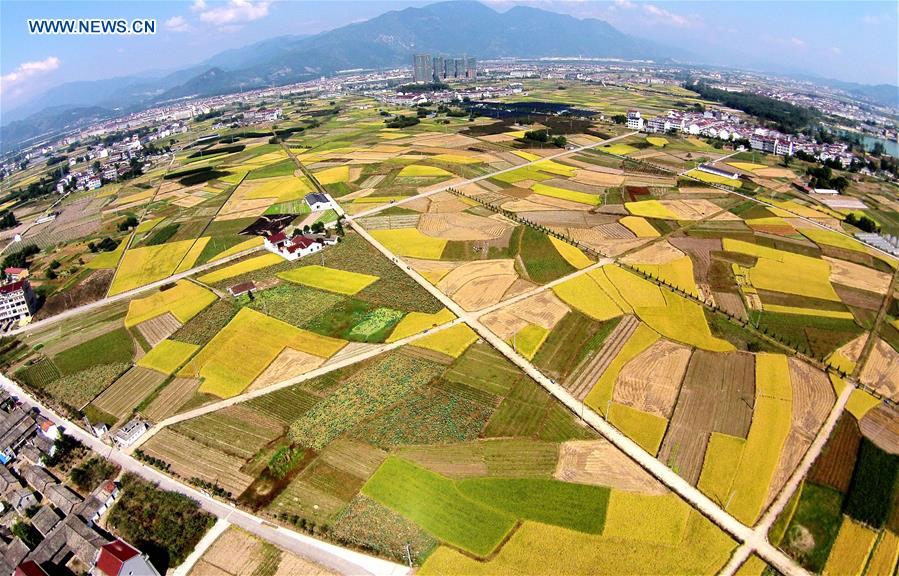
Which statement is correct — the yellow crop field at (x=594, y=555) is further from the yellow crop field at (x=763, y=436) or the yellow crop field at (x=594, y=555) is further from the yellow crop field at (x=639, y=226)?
the yellow crop field at (x=639, y=226)

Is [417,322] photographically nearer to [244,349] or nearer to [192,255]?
A: [244,349]

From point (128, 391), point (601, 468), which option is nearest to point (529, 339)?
point (601, 468)

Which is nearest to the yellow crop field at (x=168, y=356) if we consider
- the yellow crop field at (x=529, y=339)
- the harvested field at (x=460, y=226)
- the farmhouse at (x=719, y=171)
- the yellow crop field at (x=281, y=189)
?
the yellow crop field at (x=529, y=339)

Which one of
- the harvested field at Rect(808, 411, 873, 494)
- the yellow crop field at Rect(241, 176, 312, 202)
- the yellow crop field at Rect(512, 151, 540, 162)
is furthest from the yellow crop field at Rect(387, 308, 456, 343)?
the yellow crop field at Rect(512, 151, 540, 162)

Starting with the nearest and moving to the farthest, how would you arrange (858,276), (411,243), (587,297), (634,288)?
(587,297), (634,288), (858,276), (411,243)

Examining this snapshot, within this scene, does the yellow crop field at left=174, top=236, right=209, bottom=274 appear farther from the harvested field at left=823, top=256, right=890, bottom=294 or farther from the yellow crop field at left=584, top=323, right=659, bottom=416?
the harvested field at left=823, top=256, right=890, bottom=294
